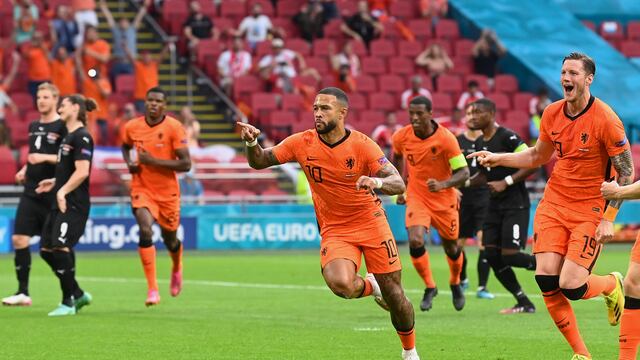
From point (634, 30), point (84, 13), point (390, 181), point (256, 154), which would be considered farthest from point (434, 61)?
point (390, 181)

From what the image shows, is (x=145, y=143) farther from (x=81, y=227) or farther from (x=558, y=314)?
(x=558, y=314)

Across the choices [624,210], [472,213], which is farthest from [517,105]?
[472,213]

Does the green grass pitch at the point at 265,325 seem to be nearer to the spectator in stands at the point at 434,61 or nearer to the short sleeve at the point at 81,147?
the short sleeve at the point at 81,147

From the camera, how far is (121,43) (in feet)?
106

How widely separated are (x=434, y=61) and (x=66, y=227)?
21135 millimetres

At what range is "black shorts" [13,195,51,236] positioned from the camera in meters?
16.7

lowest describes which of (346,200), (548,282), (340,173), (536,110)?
(548,282)

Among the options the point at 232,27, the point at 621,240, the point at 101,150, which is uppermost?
the point at 232,27

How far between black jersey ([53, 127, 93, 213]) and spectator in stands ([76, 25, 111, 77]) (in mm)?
14957

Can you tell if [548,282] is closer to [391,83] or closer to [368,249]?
[368,249]

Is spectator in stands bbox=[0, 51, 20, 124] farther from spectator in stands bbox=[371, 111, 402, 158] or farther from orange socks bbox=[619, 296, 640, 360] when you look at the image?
orange socks bbox=[619, 296, 640, 360]

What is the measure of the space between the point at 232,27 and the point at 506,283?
19.8 meters

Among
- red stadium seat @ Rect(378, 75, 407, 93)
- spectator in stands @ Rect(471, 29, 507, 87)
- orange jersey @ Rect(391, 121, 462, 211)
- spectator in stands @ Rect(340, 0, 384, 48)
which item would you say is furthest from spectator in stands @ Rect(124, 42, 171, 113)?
orange jersey @ Rect(391, 121, 462, 211)

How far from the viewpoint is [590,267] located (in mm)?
10961
